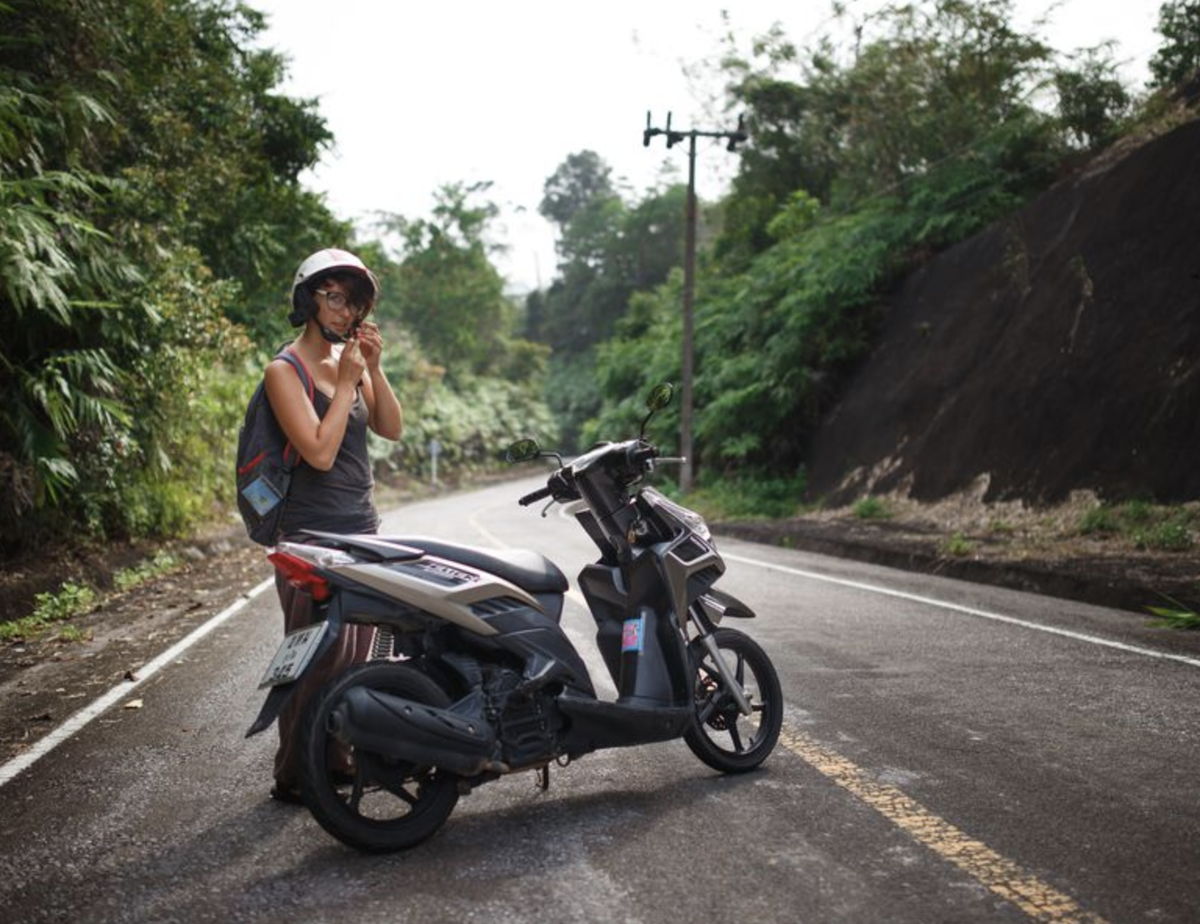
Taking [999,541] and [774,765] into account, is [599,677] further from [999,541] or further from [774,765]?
[999,541]

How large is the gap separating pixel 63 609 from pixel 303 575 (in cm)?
717

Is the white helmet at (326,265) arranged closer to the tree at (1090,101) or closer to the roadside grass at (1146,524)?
the roadside grass at (1146,524)

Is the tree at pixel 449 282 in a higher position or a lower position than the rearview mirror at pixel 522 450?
higher

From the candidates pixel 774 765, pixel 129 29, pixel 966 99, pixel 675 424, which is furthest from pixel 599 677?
pixel 675 424

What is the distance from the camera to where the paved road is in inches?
125

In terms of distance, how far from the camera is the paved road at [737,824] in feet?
10.4

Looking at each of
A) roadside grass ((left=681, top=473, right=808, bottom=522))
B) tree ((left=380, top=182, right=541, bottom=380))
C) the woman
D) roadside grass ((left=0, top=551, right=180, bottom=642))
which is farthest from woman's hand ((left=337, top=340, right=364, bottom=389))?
tree ((left=380, top=182, right=541, bottom=380))

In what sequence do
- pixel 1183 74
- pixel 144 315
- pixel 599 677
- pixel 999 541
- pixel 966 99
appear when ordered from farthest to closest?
1. pixel 966 99
2. pixel 1183 74
3. pixel 999 541
4. pixel 144 315
5. pixel 599 677

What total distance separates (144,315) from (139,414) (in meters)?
1.88

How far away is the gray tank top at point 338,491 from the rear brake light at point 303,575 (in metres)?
0.36

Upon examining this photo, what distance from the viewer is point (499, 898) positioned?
322cm

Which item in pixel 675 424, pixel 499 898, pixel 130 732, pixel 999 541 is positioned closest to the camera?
pixel 499 898

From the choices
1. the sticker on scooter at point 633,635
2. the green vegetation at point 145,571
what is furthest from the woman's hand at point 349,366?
the green vegetation at point 145,571

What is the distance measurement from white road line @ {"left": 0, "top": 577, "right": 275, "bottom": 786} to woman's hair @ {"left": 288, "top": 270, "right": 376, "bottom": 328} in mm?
2463
